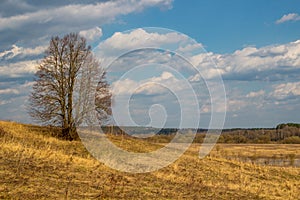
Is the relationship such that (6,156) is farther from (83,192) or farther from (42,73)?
(42,73)

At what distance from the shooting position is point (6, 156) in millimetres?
17547

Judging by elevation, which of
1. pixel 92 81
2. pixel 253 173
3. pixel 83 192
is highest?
pixel 92 81

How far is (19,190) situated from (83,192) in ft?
6.90

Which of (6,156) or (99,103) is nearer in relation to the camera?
(6,156)

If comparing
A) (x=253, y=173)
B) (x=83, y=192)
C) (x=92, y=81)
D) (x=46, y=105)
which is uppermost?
(x=92, y=81)

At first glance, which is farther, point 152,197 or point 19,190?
point 152,197

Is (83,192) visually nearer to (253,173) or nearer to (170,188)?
(170,188)

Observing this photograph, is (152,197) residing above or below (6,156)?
below

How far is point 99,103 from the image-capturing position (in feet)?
123

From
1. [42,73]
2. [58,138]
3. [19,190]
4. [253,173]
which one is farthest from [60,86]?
[19,190]

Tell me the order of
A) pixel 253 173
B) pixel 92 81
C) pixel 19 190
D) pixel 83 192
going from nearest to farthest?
pixel 19 190 → pixel 83 192 → pixel 253 173 → pixel 92 81

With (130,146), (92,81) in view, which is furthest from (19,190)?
(130,146)

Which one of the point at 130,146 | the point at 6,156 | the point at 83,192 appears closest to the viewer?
the point at 83,192

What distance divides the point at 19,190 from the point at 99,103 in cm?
2611
